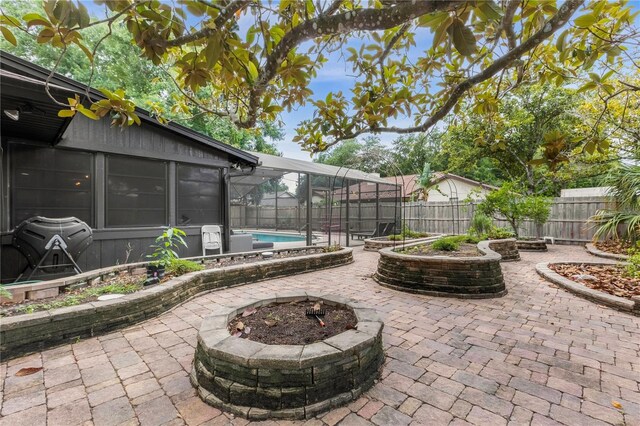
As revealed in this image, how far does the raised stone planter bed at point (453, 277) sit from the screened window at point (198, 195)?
4.74m

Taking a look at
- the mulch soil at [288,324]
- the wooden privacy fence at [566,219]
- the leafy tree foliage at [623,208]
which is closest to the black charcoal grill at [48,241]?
the mulch soil at [288,324]

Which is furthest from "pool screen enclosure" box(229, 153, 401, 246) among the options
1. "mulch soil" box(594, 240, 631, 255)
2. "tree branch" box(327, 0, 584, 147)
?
"tree branch" box(327, 0, 584, 147)

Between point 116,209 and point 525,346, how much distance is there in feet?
21.1

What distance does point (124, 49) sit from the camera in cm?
1129

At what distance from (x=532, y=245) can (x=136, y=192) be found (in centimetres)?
1065

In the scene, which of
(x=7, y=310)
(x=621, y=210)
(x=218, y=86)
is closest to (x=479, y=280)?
(x=218, y=86)

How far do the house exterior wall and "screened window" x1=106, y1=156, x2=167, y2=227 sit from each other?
9cm

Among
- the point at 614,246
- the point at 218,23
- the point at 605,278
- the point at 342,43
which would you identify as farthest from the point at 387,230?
the point at 218,23

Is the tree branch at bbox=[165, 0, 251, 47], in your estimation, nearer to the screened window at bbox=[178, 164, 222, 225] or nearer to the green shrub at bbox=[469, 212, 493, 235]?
the screened window at bbox=[178, 164, 222, 225]

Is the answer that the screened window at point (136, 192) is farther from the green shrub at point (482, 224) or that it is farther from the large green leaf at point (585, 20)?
the green shrub at point (482, 224)

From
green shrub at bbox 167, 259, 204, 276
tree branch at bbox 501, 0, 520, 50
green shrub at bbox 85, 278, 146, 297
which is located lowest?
green shrub at bbox 85, 278, 146, 297

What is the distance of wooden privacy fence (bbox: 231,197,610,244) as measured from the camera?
959 cm

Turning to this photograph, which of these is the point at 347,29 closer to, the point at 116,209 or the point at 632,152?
the point at 116,209

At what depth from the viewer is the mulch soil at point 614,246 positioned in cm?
706
